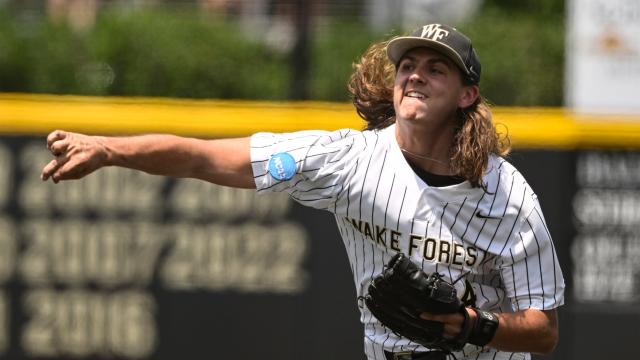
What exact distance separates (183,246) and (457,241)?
3391 mm

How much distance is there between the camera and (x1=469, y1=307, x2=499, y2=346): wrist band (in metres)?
3.58

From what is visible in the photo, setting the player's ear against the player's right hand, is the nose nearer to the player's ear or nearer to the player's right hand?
the player's ear

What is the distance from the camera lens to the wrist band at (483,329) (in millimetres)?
3584

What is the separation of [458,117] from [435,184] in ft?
0.77

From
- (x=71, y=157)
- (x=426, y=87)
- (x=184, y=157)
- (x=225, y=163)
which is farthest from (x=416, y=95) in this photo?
(x=71, y=157)

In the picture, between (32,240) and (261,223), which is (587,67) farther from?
(32,240)

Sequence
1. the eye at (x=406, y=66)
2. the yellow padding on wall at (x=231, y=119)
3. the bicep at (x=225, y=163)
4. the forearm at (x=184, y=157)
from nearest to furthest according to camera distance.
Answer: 1. the forearm at (x=184, y=157)
2. the bicep at (x=225, y=163)
3. the eye at (x=406, y=66)
4. the yellow padding on wall at (x=231, y=119)

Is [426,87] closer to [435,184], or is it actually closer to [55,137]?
[435,184]

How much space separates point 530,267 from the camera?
3.71m

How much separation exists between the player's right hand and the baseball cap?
36.6 inches

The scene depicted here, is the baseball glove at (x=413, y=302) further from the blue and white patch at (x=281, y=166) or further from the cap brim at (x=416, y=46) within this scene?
the cap brim at (x=416, y=46)

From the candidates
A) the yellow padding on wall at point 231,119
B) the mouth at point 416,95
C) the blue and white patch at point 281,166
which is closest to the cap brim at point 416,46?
the mouth at point 416,95

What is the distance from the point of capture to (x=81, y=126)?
6.76 m

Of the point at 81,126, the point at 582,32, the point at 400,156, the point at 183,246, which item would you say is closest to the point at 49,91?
the point at 81,126
